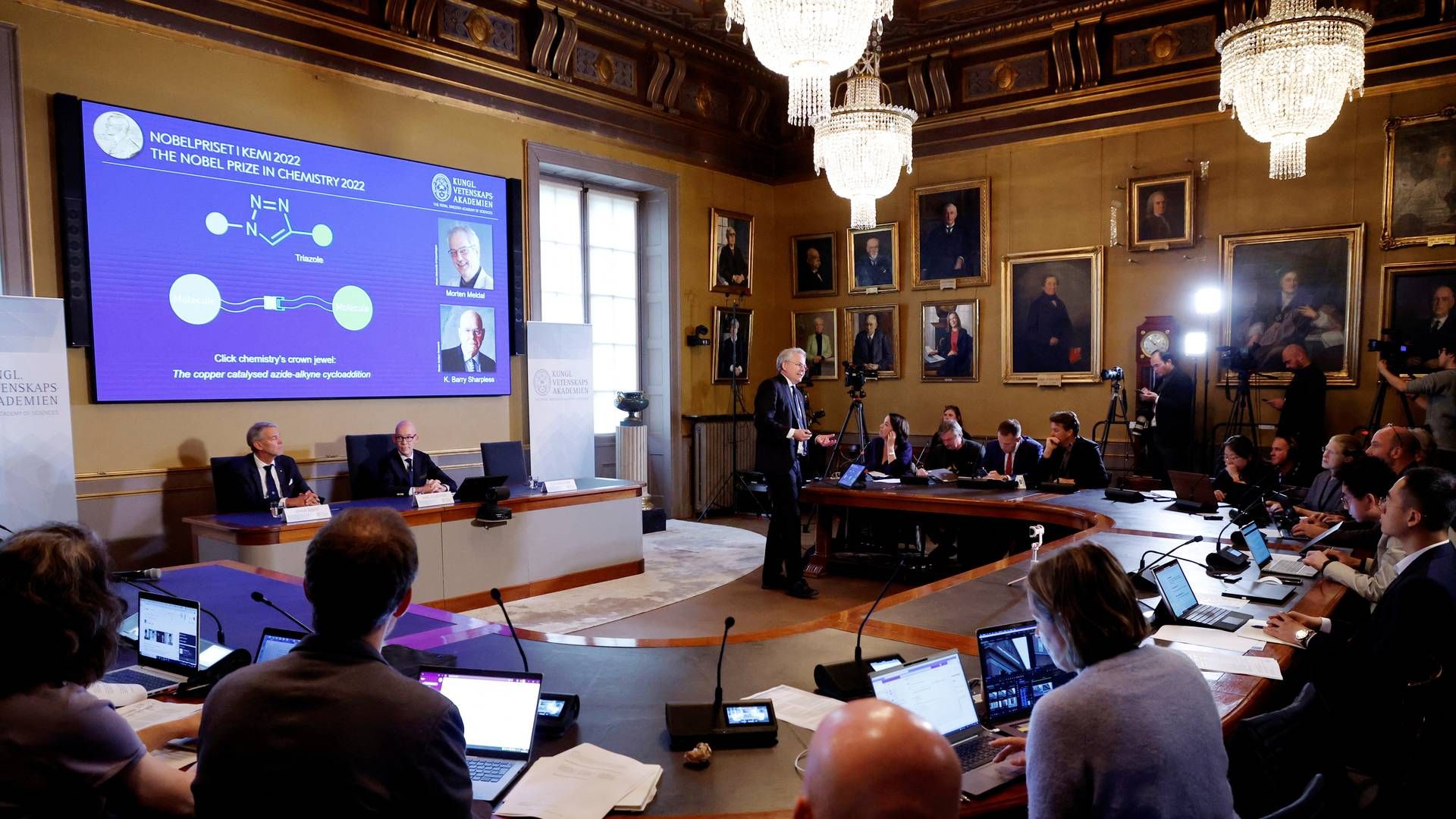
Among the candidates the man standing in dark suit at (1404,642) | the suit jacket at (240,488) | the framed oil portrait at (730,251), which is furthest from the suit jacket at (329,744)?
the framed oil portrait at (730,251)

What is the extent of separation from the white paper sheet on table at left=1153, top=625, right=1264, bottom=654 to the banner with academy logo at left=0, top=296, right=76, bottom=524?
230 inches

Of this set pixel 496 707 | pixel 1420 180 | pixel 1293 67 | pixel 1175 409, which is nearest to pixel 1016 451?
pixel 1175 409

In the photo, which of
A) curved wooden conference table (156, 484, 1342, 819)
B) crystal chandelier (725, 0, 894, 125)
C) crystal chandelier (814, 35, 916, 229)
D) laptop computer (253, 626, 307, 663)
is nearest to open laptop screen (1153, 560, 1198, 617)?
curved wooden conference table (156, 484, 1342, 819)

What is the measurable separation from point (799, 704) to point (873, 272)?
8.08 metres

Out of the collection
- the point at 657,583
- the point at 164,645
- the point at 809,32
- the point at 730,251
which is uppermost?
the point at 809,32

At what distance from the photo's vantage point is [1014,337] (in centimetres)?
883

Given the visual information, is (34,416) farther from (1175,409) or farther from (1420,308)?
(1420,308)

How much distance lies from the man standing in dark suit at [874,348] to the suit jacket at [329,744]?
337 inches

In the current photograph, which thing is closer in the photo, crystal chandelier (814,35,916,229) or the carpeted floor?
the carpeted floor

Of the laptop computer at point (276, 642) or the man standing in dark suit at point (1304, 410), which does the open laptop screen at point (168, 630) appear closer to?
the laptop computer at point (276, 642)

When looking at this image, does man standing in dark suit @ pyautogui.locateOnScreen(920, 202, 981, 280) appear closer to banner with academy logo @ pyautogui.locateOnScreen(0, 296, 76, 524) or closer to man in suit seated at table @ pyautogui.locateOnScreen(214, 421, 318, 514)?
man in suit seated at table @ pyautogui.locateOnScreen(214, 421, 318, 514)

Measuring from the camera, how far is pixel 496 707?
185cm

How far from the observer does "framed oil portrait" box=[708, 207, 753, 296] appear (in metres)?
9.77

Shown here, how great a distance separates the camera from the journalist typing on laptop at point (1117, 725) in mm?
1490
